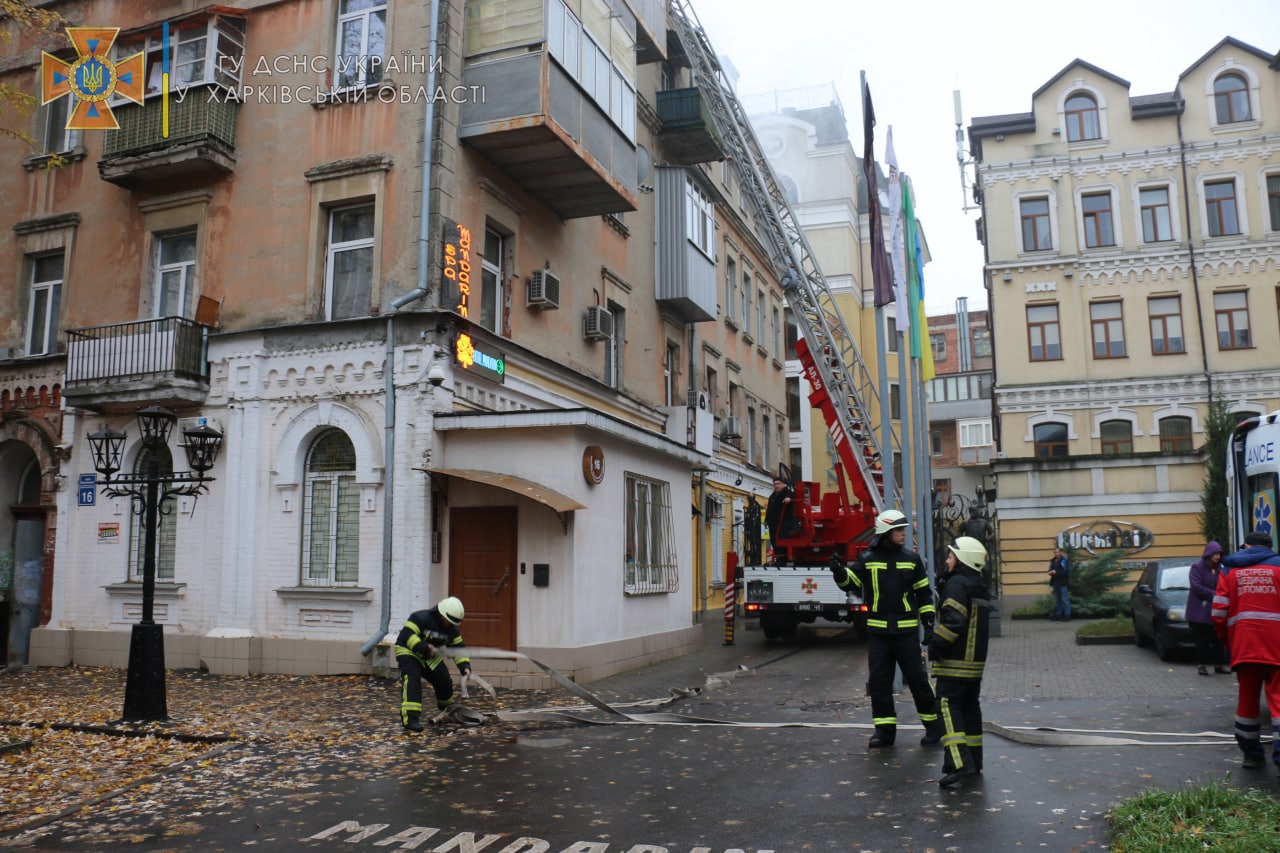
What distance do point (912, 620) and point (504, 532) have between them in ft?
22.7

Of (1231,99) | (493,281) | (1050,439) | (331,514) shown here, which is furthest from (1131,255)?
(331,514)

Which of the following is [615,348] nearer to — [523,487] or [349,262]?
[349,262]

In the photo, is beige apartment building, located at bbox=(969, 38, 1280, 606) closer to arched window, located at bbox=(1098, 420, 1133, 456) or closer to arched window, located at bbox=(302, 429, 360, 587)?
arched window, located at bbox=(1098, 420, 1133, 456)

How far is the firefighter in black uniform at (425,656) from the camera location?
1023 cm

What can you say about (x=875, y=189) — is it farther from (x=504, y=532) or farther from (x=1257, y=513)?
(x=504, y=532)

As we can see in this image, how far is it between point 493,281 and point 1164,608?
11.2 meters

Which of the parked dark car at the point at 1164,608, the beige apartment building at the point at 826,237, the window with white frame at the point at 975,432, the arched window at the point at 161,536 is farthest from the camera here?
the window with white frame at the point at 975,432

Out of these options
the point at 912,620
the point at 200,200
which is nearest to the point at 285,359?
the point at 200,200

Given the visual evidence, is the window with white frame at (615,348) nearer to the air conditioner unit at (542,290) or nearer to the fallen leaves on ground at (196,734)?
the air conditioner unit at (542,290)

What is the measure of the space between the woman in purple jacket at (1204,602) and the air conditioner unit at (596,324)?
1018 cm

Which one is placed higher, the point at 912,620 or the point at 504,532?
the point at 504,532

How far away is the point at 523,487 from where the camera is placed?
13.7m

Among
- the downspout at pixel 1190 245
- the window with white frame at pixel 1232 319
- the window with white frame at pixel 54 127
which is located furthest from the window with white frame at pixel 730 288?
the window with white frame at pixel 54 127

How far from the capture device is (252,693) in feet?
42.6
